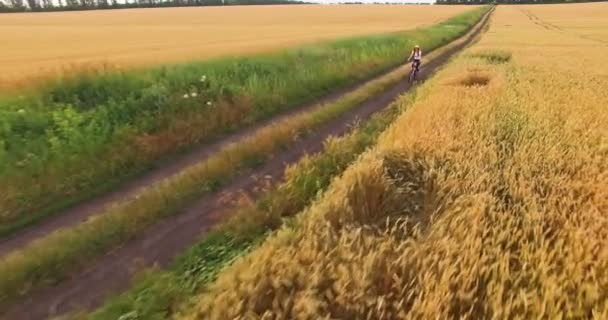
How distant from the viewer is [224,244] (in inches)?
277

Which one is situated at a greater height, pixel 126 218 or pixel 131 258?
pixel 126 218

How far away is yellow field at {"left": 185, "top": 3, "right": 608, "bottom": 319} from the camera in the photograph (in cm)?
385

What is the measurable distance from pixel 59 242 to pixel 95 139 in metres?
4.14

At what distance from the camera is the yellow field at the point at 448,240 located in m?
3.85

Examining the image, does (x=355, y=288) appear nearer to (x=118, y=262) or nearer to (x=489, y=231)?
(x=489, y=231)

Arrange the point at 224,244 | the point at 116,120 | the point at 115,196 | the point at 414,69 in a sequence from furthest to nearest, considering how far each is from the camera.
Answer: the point at 414,69
the point at 116,120
the point at 115,196
the point at 224,244

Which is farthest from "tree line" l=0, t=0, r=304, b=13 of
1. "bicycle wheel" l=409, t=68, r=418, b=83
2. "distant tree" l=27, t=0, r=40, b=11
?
"bicycle wheel" l=409, t=68, r=418, b=83

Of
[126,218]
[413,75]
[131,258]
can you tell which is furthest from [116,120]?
[413,75]

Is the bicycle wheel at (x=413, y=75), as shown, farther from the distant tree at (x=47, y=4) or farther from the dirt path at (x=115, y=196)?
the distant tree at (x=47, y=4)

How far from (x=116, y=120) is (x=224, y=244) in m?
6.59

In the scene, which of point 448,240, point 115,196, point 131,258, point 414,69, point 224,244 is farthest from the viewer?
point 414,69

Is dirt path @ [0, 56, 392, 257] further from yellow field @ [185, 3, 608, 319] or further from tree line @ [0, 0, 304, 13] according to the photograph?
tree line @ [0, 0, 304, 13]

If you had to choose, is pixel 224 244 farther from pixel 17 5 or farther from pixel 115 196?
pixel 17 5

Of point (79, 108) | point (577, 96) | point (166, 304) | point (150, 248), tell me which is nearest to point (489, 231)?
point (166, 304)
